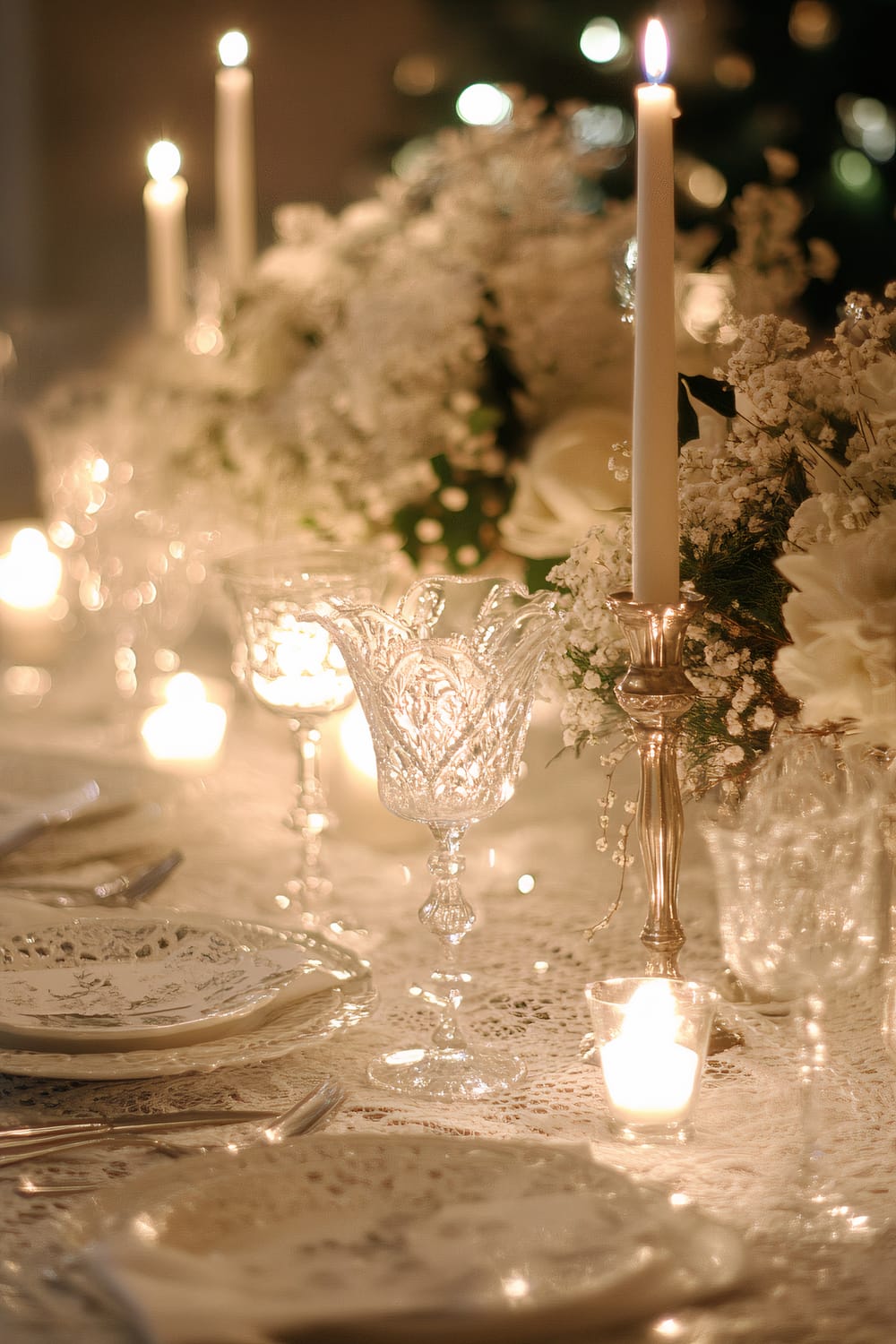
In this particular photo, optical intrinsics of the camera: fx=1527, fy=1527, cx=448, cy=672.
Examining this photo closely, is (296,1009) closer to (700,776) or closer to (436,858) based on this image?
(436,858)

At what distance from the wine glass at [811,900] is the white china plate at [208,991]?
27 centimetres

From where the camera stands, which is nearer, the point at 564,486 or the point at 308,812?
the point at 308,812

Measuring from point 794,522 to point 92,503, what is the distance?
115cm

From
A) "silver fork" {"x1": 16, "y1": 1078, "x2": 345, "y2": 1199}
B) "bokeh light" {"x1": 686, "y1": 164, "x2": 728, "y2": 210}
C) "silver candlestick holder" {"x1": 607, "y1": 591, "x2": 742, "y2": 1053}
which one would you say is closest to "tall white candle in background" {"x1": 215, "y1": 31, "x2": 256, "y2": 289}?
"bokeh light" {"x1": 686, "y1": 164, "x2": 728, "y2": 210}

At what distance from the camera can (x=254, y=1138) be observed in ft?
2.78

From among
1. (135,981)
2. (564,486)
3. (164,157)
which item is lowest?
(135,981)

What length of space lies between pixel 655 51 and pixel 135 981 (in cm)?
66

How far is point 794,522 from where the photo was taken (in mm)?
881

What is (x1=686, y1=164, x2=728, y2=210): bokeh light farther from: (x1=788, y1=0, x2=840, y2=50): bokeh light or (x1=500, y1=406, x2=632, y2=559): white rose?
(x1=500, y1=406, x2=632, y2=559): white rose

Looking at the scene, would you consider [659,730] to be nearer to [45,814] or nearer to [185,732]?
[45,814]

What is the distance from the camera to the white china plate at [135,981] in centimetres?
91

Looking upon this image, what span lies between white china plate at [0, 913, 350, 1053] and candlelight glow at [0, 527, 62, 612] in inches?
54.5

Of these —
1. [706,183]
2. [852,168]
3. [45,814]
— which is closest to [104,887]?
[45,814]

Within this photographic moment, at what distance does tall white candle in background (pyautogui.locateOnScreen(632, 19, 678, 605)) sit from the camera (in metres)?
0.90
